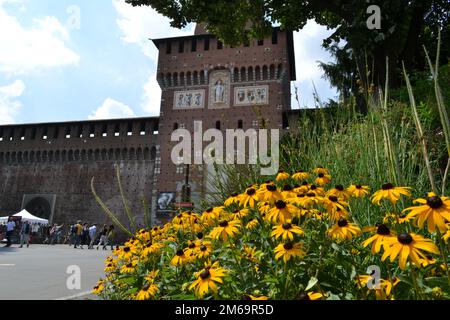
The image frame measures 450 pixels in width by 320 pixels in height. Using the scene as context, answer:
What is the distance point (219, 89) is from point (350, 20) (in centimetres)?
1888

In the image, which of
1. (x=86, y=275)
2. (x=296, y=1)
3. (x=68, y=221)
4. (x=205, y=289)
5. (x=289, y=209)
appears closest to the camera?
(x=205, y=289)

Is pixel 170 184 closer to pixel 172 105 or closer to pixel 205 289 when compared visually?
pixel 172 105

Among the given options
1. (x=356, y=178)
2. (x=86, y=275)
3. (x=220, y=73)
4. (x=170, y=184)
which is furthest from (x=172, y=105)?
(x=356, y=178)

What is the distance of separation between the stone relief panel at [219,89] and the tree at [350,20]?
1391 cm

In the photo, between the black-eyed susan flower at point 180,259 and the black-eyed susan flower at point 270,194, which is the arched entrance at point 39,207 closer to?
the black-eyed susan flower at point 180,259

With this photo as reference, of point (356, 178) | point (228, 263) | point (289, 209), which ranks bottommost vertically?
point (228, 263)

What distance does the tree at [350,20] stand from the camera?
26.2 feet

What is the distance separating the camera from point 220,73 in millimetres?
27500

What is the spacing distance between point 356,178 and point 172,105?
2591 centimetres

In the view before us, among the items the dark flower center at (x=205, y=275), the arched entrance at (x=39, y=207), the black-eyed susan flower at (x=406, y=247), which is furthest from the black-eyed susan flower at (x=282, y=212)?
the arched entrance at (x=39, y=207)

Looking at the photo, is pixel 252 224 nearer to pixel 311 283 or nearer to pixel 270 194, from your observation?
pixel 270 194

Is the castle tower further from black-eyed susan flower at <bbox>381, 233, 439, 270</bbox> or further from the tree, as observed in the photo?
black-eyed susan flower at <bbox>381, 233, 439, 270</bbox>

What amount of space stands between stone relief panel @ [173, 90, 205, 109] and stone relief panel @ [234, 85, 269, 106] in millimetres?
2844

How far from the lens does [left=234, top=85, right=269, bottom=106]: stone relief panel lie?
85.6ft
